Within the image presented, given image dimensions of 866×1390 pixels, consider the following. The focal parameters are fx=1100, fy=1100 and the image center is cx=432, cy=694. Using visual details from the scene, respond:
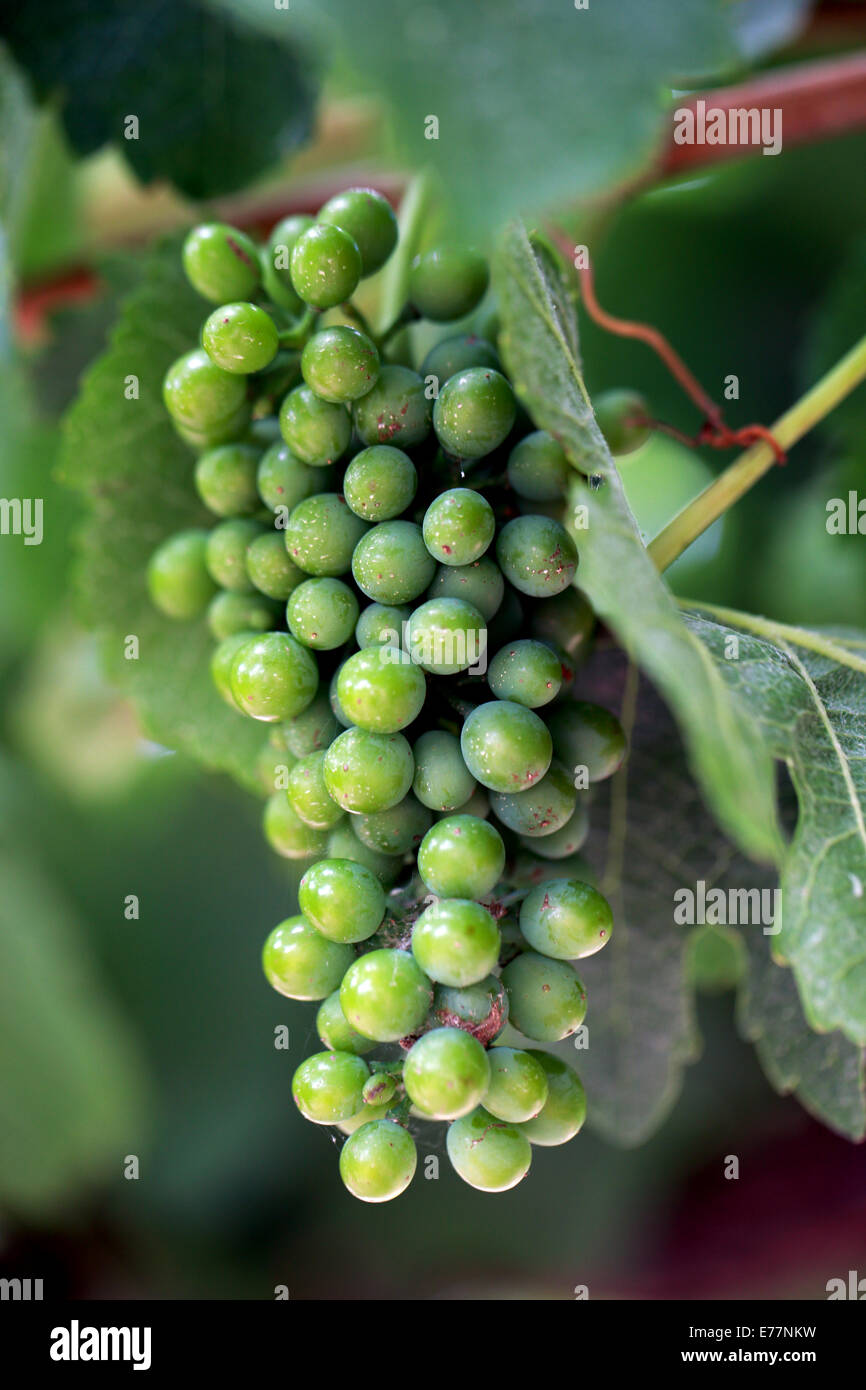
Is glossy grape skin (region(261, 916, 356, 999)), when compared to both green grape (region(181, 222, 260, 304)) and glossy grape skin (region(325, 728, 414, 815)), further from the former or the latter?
green grape (region(181, 222, 260, 304))

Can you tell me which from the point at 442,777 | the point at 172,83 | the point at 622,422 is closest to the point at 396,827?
the point at 442,777

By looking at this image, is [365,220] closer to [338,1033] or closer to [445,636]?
[445,636]

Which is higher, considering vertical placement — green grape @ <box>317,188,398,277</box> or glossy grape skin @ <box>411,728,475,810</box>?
green grape @ <box>317,188,398,277</box>

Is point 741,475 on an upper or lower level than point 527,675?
upper

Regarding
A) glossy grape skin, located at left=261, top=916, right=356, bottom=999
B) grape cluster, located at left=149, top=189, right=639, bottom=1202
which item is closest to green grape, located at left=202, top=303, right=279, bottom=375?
grape cluster, located at left=149, top=189, right=639, bottom=1202

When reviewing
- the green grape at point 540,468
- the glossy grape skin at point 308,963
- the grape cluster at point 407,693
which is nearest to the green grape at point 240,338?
the grape cluster at point 407,693

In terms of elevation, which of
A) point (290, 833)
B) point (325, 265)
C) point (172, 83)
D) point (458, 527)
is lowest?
point (290, 833)
